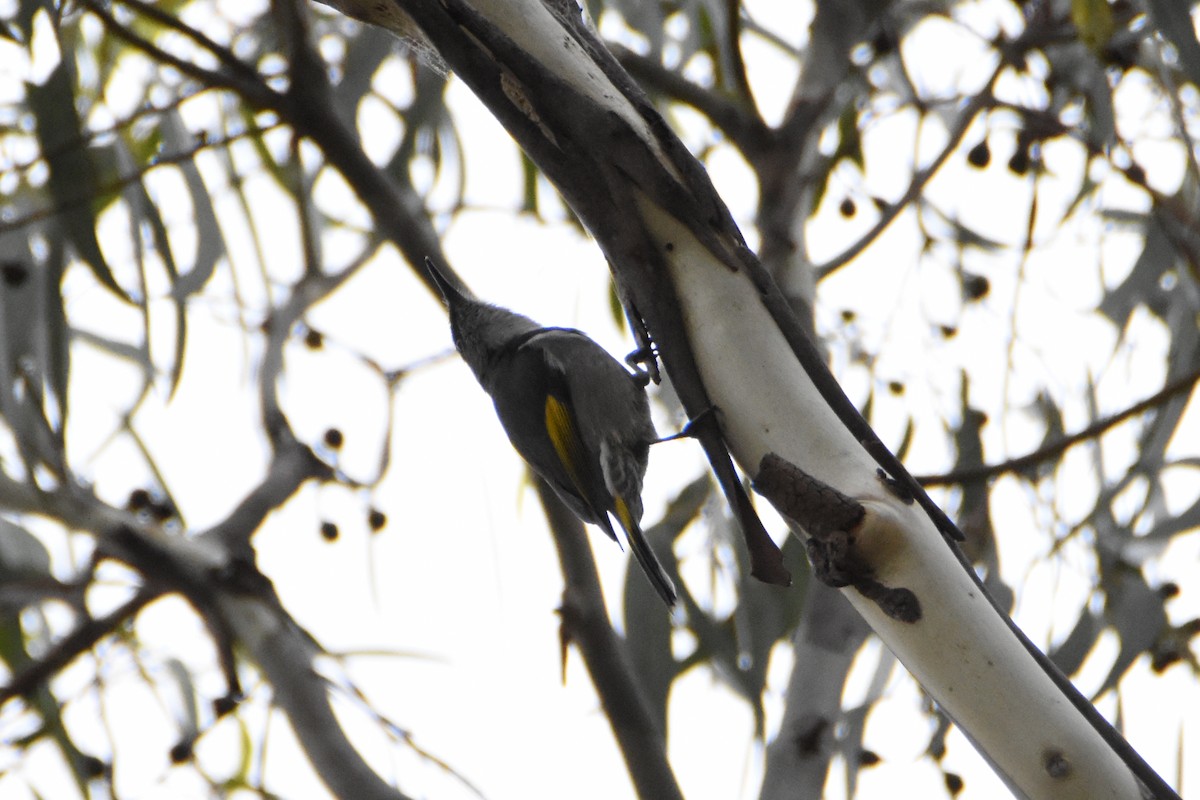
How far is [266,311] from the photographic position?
89.4 inches

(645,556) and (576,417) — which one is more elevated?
(576,417)

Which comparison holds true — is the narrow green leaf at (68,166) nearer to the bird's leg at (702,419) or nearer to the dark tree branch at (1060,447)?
the bird's leg at (702,419)

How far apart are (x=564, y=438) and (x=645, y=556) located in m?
0.35

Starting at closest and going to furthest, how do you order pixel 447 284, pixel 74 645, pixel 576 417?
pixel 74 645
pixel 447 284
pixel 576 417

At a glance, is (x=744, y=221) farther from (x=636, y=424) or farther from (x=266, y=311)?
(x=266, y=311)

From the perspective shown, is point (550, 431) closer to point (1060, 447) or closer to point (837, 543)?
point (1060, 447)

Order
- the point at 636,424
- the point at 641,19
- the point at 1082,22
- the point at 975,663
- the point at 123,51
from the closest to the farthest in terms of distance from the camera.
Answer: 1. the point at 975,663
2. the point at 1082,22
3. the point at 636,424
4. the point at 641,19
5. the point at 123,51

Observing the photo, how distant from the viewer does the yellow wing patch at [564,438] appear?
6.47 ft

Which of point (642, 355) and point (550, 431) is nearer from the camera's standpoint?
point (642, 355)

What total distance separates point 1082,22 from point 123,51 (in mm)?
1886

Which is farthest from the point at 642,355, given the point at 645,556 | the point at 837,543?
the point at 837,543

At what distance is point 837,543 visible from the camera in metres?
0.80

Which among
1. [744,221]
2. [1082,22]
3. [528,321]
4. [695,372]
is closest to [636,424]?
[528,321]

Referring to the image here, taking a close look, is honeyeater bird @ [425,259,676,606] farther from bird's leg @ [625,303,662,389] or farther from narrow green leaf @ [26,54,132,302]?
narrow green leaf @ [26,54,132,302]
